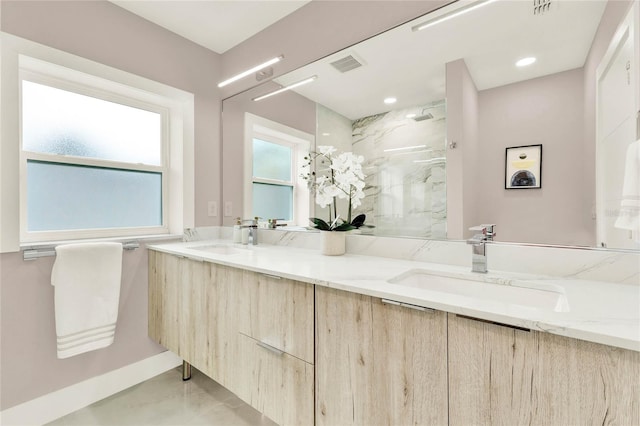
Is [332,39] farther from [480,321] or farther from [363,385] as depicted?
[363,385]

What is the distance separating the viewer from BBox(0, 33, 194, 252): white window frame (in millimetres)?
1383

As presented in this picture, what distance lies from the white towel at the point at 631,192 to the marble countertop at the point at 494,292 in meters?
0.21

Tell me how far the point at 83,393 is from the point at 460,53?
2.68 meters

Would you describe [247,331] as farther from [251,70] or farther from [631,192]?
[251,70]

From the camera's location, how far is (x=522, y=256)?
1.09 metres

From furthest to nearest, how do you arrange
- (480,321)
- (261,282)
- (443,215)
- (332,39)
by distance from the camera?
(332,39), (443,215), (261,282), (480,321)

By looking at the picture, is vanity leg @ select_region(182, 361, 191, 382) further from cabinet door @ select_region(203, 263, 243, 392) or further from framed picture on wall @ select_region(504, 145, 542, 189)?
framed picture on wall @ select_region(504, 145, 542, 189)

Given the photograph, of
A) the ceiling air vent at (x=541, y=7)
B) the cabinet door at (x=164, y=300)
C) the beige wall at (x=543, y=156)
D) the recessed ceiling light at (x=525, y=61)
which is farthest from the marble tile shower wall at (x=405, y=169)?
the cabinet door at (x=164, y=300)

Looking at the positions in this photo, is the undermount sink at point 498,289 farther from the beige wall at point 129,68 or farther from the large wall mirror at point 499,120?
the beige wall at point 129,68

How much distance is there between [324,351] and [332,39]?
5.42 ft

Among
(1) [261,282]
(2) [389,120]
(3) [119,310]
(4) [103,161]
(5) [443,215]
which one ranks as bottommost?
(3) [119,310]

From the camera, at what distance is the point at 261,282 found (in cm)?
117

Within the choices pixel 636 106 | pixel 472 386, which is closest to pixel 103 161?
pixel 472 386

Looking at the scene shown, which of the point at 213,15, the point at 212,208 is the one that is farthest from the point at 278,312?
the point at 213,15
